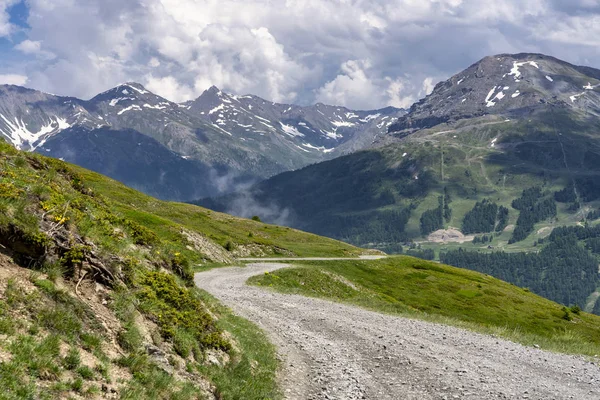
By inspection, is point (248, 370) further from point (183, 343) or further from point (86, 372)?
point (86, 372)

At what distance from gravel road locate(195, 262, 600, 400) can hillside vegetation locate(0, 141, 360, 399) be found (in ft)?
8.78

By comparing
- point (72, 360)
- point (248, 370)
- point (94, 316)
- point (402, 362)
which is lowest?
point (402, 362)

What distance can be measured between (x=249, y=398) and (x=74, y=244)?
8.10 metres

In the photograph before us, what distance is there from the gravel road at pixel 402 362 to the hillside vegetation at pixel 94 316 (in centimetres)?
268

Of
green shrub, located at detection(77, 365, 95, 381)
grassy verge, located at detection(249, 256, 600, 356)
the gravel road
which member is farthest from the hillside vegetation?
grassy verge, located at detection(249, 256, 600, 356)

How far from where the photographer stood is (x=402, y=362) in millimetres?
22375

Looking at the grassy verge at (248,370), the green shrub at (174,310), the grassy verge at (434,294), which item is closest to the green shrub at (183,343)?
the green shrub at (174,310)

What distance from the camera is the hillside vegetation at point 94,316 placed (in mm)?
11117

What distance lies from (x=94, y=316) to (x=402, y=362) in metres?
14.8

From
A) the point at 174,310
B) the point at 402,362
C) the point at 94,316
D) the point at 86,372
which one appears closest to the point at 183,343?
the point at 174,310

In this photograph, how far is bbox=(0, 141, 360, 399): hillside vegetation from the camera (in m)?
11.1

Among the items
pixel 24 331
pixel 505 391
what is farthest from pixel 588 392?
pixel 24 331

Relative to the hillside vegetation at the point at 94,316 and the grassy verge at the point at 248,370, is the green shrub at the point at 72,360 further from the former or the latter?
the grassy verge at the point at 248,370

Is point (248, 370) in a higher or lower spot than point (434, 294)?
higher
